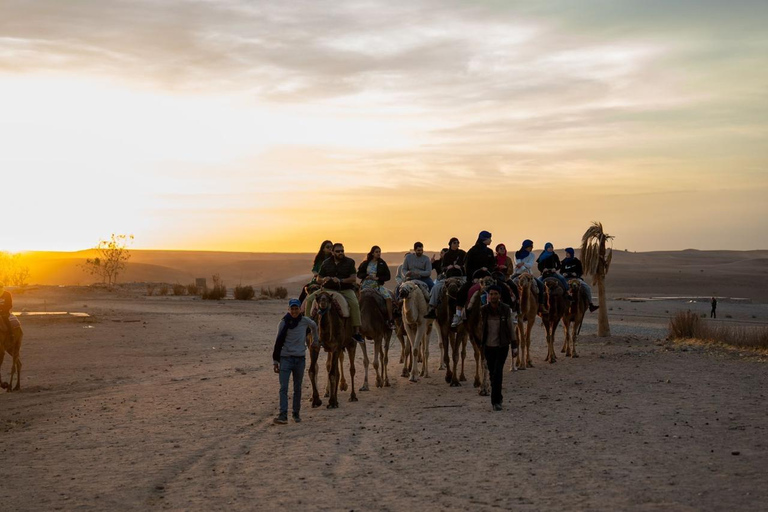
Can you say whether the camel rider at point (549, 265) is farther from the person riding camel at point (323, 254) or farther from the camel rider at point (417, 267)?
the person riding camel at point (323, 254)

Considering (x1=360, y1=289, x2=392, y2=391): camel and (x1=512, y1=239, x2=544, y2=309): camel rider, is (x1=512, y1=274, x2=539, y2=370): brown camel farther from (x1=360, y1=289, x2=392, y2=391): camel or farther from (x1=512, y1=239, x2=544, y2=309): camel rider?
(x1=360, y1=289, x2=392, y2=391): camel

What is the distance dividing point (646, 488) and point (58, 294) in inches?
2123

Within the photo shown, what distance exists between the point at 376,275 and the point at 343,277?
9.00 feet

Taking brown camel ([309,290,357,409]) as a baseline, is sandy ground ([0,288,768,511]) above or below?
below

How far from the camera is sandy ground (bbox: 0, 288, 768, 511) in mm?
9906

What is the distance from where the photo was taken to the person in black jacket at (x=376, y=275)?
63.8ft

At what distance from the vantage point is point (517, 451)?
39.2 feet

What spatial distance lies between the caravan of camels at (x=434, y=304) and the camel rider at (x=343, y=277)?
0.06 feet

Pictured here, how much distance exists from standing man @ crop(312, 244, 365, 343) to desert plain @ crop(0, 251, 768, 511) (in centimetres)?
171

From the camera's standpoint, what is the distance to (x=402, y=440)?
12.9m

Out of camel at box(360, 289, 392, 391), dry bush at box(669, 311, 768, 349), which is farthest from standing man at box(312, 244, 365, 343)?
dry bush at box(669, 311, 768, 349)

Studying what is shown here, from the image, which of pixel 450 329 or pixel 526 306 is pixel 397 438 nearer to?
pixel 450 329

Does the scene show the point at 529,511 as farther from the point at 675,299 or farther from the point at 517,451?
the point at 675,299

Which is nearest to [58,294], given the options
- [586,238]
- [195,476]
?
[586,238]
